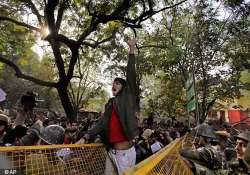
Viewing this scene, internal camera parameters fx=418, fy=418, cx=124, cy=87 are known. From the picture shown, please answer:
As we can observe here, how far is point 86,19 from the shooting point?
17.0 m

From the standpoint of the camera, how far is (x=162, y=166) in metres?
3.32

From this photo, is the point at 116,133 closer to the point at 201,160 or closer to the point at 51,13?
the point at 201,160

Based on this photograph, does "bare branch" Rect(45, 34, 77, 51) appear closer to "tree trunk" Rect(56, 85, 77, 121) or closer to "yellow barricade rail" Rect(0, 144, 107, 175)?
"tree trunk" Rect(56, 85, 77, 121)

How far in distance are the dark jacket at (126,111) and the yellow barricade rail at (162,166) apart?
544 mm

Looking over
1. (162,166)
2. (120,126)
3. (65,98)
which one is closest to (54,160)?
(162,166)

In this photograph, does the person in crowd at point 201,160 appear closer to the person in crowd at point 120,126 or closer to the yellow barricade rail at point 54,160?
the person in crowd at point 120,126

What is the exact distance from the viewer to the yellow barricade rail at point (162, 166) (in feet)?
7.68

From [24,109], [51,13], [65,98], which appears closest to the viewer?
[24,109]

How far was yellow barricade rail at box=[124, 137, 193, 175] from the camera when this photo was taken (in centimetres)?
234

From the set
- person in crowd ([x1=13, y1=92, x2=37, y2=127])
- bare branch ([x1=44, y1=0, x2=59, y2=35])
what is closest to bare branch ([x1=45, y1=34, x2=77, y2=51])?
bare branch ([x1=44, y1=0, x2=59, y2=35])

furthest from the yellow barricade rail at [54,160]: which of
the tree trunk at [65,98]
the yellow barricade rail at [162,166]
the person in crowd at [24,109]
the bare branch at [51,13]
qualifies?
the tree trunk at [65,98]

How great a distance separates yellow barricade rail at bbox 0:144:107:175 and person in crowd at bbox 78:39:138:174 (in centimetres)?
13

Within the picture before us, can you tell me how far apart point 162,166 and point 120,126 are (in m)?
1.20

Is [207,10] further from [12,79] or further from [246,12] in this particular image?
[12,79]
